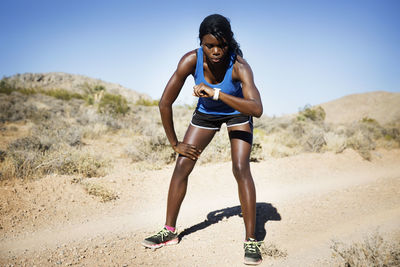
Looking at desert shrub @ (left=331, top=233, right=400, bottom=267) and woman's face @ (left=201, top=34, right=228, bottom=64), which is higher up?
woman's face @ (left=201, top=34, right=228, bottom=64)

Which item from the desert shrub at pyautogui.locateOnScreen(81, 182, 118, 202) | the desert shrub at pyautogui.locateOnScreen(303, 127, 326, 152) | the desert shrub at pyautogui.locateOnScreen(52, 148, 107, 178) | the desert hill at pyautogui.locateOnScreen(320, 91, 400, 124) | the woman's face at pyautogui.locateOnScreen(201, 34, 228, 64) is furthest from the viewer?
the desert hill at pyautogui.locateOnScreen(320, 91, 400, 124)

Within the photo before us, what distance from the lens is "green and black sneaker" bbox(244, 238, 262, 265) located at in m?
2.67

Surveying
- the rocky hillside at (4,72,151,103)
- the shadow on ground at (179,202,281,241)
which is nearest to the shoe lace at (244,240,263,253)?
the shadow on ground at (179,202,281,241)

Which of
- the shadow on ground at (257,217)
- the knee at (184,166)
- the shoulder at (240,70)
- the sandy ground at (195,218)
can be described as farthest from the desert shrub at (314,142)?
the shoulder at (240,70)

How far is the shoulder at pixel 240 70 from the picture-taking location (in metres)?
2.65

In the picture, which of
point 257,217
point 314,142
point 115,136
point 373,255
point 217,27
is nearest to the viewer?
point 373,255

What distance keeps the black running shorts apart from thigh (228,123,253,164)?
0.18 ft

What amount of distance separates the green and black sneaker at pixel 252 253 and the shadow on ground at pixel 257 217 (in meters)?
0.61

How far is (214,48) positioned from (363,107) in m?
54.5

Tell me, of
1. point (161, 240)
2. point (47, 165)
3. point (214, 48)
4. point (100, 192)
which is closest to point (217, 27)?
point (214, 48)

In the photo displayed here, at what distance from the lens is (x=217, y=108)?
119 inches

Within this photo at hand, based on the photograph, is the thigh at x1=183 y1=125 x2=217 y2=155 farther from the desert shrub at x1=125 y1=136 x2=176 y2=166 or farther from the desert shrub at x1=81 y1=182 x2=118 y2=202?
the desert shrub at x1=125 y1=136 x2=176 y2=166

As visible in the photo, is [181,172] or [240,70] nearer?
[240,70]

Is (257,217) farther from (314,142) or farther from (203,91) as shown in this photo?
(314,142)
